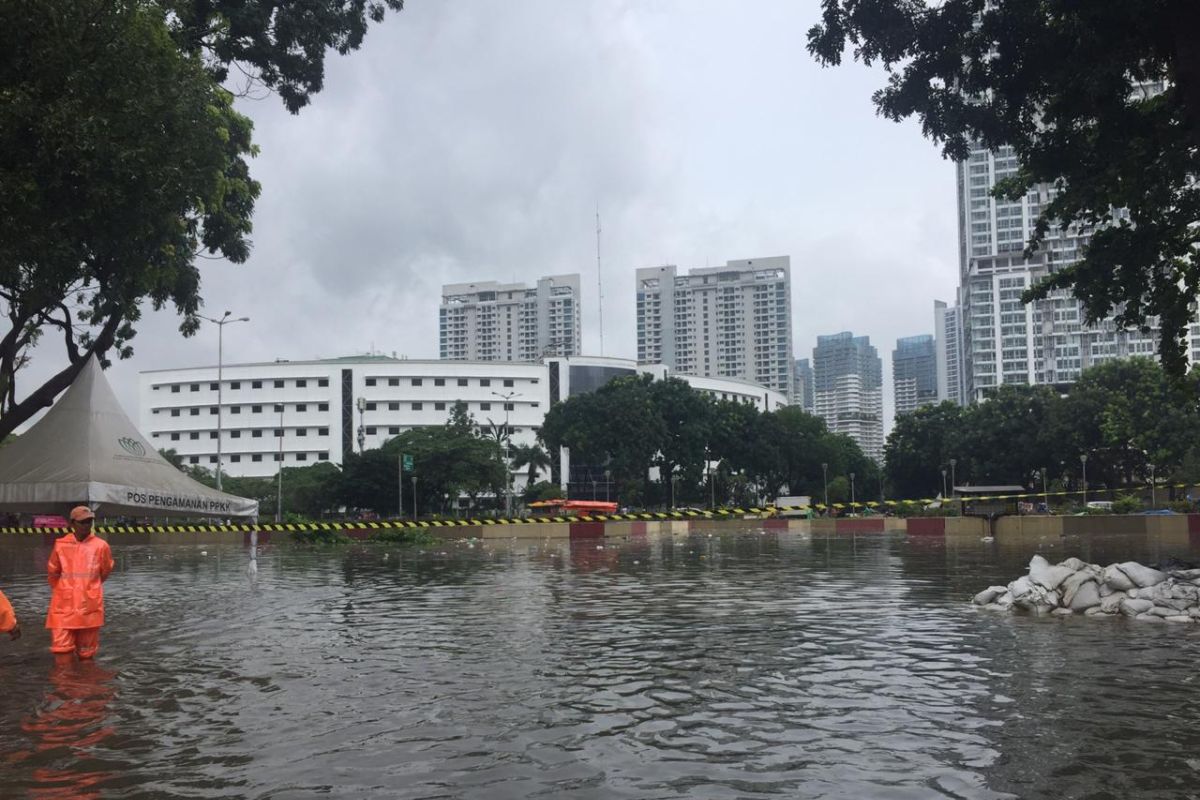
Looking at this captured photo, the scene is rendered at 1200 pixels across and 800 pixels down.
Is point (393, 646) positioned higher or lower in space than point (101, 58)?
lower

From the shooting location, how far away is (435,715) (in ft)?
22.7

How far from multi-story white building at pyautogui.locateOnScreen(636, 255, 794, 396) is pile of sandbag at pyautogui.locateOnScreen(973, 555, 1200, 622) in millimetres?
156251

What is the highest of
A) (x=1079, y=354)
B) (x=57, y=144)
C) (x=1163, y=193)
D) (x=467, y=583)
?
(x=1079, y=354)

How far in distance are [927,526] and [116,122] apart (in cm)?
3885

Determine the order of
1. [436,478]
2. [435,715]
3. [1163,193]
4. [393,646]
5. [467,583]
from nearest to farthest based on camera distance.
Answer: [435,715] < [393,646] < [1163,193] < [467,583] < [436,478]

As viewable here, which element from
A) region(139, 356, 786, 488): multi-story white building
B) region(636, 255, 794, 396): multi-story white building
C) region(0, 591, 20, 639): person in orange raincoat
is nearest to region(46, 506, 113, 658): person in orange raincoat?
region(0, 591, 20, 639): person in orange raincoat

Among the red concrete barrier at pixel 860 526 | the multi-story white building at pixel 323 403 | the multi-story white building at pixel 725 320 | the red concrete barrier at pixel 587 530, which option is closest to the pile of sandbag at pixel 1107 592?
the red concrete barrier at pixel 587 530

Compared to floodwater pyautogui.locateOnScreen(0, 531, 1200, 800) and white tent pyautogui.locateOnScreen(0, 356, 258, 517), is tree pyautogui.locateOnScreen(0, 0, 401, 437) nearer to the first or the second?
white tent pyautogui.locateOnScreen(0, 356, 258, 517)

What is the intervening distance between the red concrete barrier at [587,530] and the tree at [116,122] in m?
27.8

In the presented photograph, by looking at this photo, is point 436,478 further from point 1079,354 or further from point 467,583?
point 1079,354

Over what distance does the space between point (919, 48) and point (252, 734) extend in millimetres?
13010

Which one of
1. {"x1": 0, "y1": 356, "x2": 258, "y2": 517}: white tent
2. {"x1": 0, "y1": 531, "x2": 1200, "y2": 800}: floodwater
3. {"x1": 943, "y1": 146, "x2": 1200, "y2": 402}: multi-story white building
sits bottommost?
{"x1": 0, "y1": 531, "x2": 1200, "y2": 800}: floodwater

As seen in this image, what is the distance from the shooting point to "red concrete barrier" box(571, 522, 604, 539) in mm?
43656

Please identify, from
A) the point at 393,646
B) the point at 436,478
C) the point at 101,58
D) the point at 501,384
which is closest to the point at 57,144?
the point at 101,58
